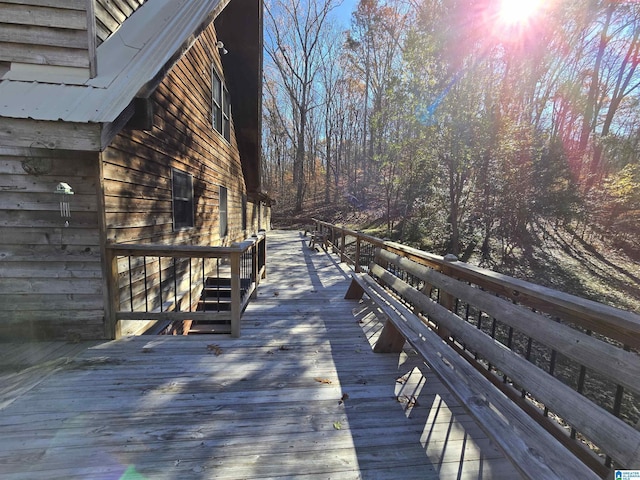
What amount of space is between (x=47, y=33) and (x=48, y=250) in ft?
6.68

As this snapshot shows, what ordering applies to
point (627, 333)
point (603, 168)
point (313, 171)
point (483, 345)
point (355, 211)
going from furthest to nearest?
point (313, 171), point (355, 211), point (603, 168), point (483, 345), point (627, 333)

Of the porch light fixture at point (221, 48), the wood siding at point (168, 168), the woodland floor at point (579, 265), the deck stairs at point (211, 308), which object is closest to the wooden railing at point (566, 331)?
the wood siding at point (168, 168)

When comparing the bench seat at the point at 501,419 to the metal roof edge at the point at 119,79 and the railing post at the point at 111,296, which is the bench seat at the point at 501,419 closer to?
the railing post at the point at 111,296

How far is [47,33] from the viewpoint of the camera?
2693 mm

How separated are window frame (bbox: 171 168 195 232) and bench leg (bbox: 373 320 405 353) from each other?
3.65 meters

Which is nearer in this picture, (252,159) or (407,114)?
(252,159)

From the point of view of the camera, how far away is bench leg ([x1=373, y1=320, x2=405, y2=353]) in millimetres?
2807

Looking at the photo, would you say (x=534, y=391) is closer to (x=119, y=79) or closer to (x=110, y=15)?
(x=119, y=79)

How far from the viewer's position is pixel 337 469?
157 centimetres

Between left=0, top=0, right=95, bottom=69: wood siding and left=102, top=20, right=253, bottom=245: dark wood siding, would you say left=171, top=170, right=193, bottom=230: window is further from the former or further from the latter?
left=0, top=0, right=95, bottom=69: wood siding

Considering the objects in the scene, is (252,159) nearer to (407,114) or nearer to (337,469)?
(407,114)

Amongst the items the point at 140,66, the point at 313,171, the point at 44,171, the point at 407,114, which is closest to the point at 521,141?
the point at 407,114

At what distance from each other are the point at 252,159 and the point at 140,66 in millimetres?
7194

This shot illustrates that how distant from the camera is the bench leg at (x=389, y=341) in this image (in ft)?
9.21
